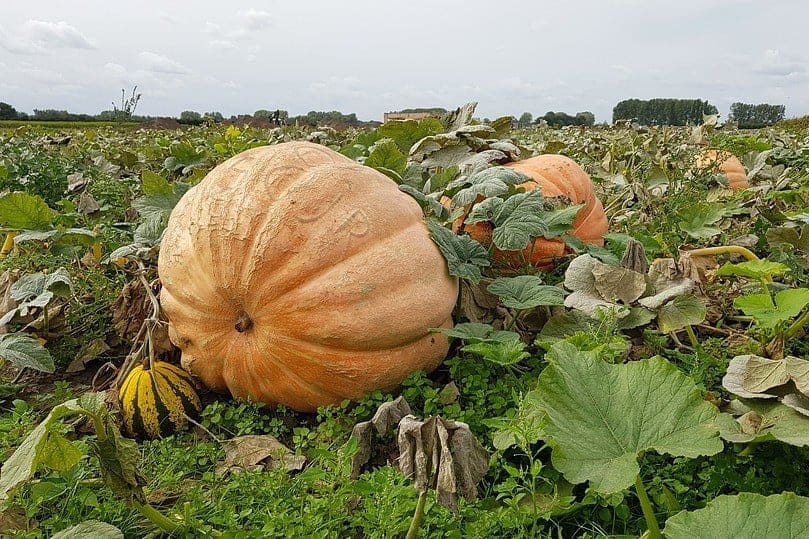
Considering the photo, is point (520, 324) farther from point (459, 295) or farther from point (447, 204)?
point (447, 204)

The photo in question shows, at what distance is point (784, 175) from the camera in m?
4.20

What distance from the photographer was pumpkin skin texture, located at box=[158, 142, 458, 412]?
2.10 metres

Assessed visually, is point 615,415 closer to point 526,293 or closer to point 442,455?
point 442,455

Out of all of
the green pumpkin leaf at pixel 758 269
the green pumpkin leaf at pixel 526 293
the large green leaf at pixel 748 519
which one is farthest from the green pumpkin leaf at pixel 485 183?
the large green leaf at pixel 748 519

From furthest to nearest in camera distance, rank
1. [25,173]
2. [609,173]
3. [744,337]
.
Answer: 1. [25,173]
2. [609,173]
3. [744,337]

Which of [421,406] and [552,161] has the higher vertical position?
[552,161]

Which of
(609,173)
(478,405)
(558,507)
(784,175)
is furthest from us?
(609,173)

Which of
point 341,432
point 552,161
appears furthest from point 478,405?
point 552,161

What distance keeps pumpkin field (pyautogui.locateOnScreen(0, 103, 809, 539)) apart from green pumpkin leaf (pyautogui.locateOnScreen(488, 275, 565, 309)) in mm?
19

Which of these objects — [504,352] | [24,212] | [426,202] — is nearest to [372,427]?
[504,352]

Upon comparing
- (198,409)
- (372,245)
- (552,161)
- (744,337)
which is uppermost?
(552,161)

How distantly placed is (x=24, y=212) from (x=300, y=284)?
64.8 inches

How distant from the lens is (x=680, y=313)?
7.11 ft

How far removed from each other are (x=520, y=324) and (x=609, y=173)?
2919mm
